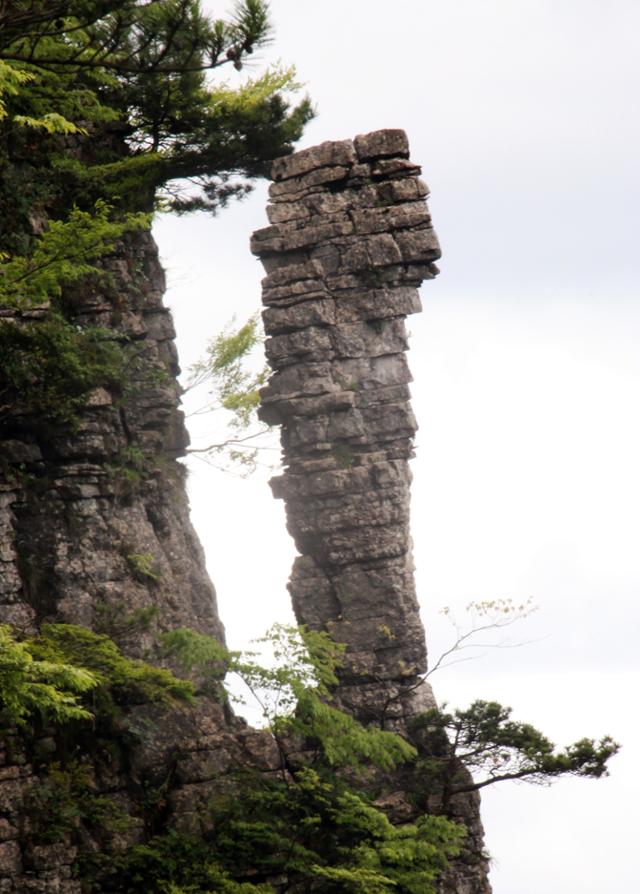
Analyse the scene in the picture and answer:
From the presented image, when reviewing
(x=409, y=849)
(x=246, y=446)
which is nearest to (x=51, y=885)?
(x=409, y=849)

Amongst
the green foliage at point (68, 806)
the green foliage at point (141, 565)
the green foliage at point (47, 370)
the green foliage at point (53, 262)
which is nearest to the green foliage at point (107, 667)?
the green foliage at point (68, 806)

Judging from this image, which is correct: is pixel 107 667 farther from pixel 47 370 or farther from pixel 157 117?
pixel 157 117

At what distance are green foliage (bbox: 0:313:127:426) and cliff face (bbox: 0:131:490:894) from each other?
0.29m

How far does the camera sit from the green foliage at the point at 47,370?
3100 cm

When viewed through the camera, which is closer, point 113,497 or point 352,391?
point 113,497

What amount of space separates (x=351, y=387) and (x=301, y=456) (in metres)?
1.88

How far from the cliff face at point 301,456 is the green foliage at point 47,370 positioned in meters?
0.29

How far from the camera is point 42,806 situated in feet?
92.6

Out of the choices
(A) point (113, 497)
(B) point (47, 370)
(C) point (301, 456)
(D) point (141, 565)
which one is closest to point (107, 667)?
(D) point (141, 565)

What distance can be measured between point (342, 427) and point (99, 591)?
654 cm

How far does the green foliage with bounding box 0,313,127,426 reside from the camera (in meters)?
31.0

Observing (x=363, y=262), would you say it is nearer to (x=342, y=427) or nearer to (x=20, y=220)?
(x=342, y=427)

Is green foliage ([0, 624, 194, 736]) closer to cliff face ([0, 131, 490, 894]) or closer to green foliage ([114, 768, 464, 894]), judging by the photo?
cliff face ([0, 131, 490, 894])

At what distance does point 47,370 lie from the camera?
31.5 meters
